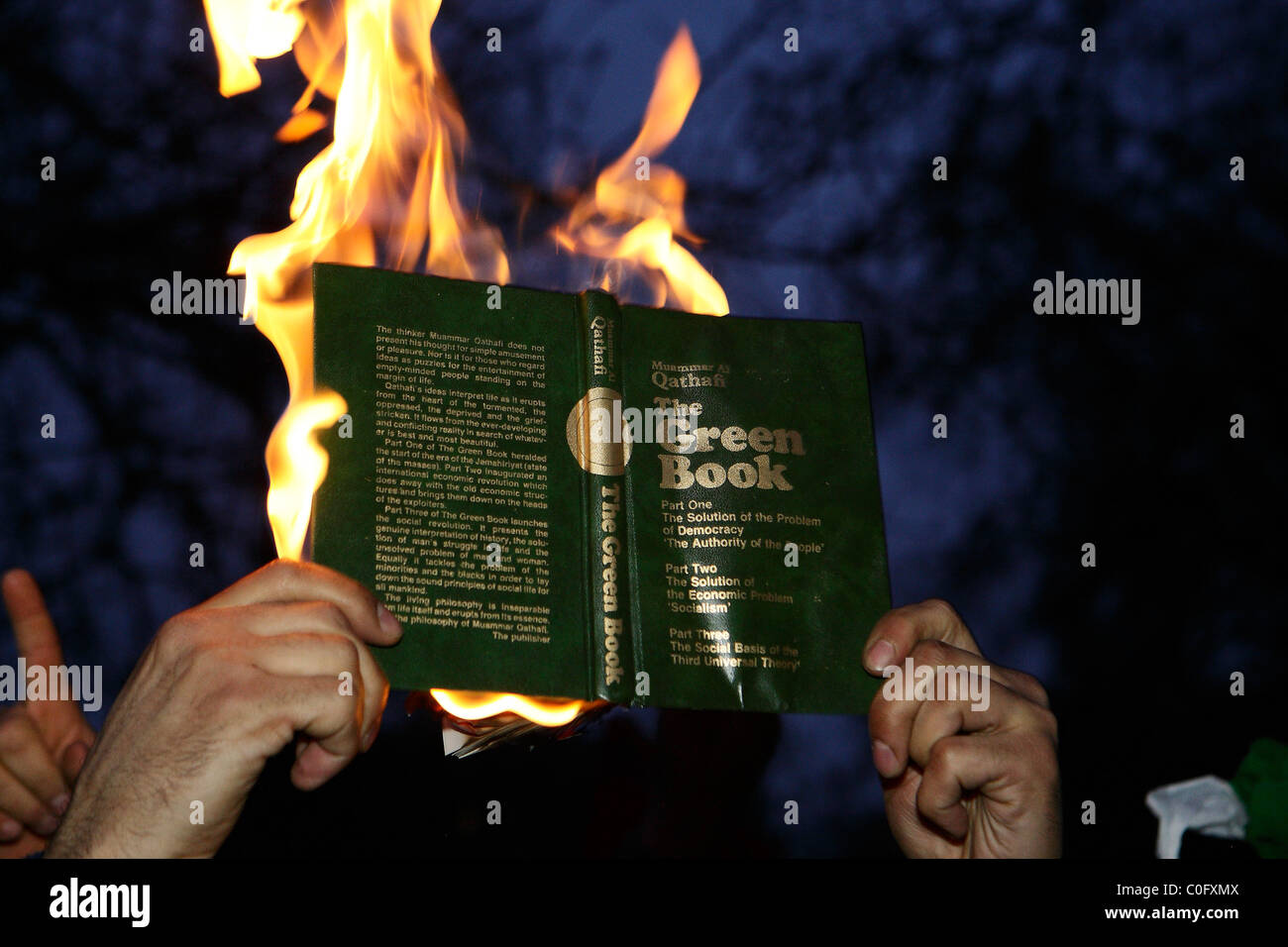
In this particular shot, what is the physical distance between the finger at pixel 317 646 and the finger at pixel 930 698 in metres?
0.97

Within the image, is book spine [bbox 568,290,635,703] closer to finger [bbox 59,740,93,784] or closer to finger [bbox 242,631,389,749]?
finger [bbox 242,631,389,749]

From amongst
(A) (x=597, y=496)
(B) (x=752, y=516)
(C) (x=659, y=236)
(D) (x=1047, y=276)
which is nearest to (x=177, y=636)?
(A) (x=597, y=496)

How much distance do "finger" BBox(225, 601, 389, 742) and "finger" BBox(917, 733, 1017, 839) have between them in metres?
1.08

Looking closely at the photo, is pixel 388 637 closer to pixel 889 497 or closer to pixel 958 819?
pixel 958 819

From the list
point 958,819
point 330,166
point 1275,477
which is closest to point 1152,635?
point 1275,477

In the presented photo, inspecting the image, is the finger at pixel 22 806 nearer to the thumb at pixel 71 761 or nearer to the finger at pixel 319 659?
the thumb at pixel 71 761

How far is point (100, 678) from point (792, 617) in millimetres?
4821

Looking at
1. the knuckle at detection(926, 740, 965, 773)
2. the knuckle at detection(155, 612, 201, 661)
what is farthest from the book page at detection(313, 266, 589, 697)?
the knuckle at detection(926, 740, 965, 773)

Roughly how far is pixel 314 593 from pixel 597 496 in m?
0.59

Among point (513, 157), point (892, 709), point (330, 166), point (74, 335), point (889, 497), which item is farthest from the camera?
point (889, 497)

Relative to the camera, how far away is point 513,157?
6.24 meters

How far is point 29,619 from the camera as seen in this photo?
8.89 feet

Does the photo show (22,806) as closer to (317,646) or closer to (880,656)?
(317,646)

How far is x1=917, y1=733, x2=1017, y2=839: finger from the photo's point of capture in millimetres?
2275
